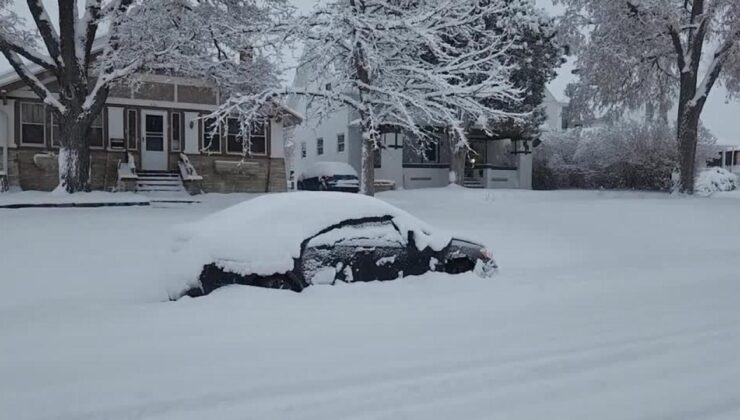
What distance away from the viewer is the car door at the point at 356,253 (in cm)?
747

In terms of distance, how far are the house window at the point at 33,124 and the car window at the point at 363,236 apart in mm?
20312

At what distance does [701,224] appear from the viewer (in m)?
16.8

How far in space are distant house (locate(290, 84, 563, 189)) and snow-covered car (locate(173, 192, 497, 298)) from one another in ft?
65.1

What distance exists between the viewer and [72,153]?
62.3 ft

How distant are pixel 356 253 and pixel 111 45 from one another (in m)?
15.2

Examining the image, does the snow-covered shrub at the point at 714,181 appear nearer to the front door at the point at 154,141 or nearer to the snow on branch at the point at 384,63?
the snow on branch at the point at 384,63

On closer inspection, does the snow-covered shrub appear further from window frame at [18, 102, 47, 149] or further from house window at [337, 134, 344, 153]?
window frame at [18, 102, 47, 149]

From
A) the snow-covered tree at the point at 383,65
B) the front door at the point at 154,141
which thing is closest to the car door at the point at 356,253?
the snow-covered tree at the point at 383,65

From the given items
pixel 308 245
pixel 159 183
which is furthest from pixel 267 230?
pixel 159 183

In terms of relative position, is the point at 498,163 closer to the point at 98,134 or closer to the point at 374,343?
the point at 98,134

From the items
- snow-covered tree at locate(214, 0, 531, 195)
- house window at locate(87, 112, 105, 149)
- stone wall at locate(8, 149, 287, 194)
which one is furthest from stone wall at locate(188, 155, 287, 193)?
snow-covered tree at locate(214, 0, 531, 195)

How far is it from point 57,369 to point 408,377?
3.00 m

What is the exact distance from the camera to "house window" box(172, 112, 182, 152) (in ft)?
83.7

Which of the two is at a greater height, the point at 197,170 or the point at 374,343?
the point at 197,170
